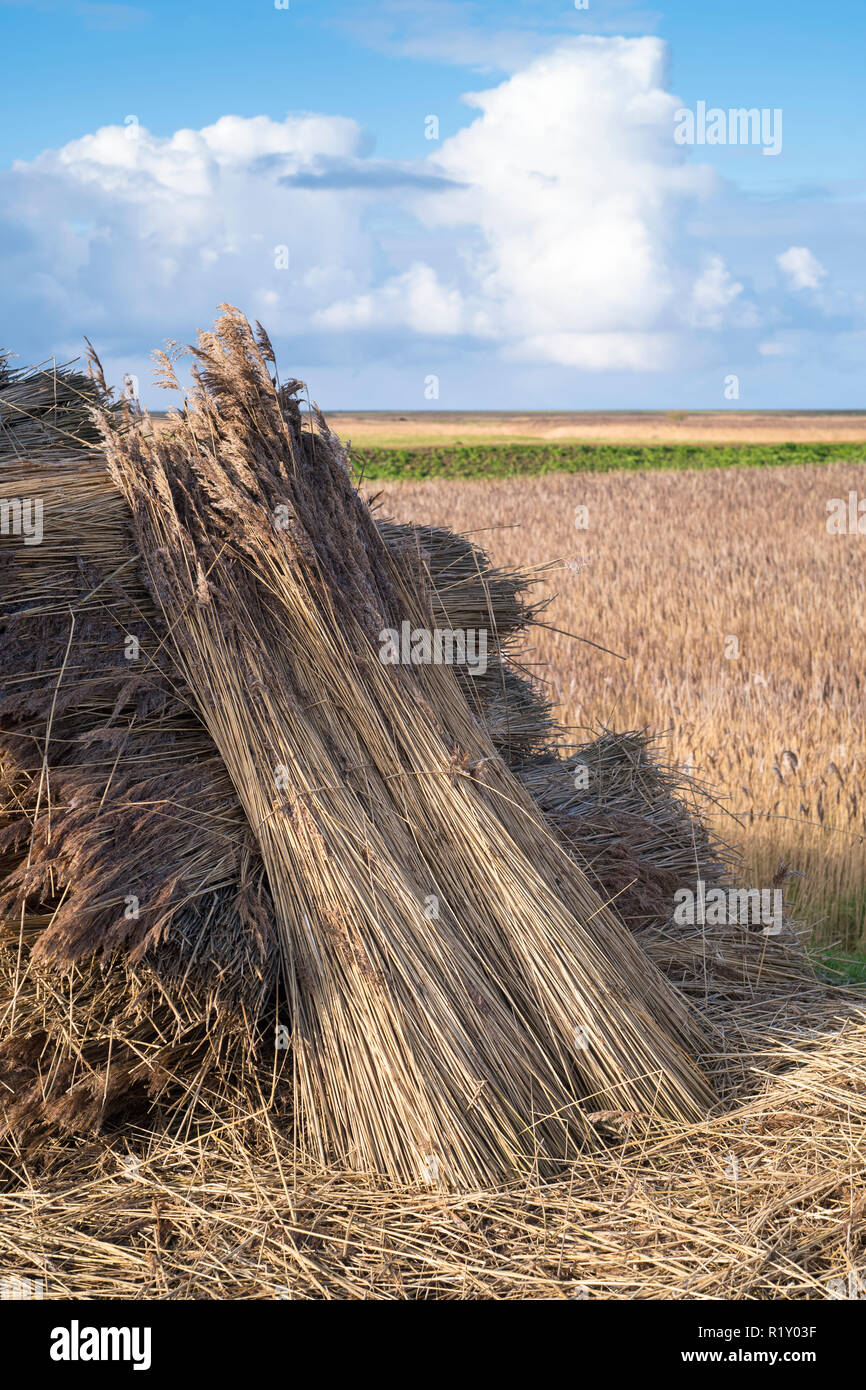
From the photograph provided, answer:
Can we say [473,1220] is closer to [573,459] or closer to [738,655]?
[738,655]

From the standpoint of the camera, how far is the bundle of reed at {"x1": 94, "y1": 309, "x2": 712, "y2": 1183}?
2.62 metres

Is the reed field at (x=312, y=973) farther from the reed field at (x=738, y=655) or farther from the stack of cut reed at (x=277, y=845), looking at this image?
the reed field at (x=738, y=655)

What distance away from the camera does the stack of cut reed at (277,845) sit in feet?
8.59

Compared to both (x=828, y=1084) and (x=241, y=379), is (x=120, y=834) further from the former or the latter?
(x=828, y=1084)

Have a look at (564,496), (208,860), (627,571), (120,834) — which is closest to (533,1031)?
(208,860)

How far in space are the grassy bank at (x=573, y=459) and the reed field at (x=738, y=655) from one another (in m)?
17.7

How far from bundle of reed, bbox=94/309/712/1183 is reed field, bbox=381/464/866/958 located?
875 millimetres

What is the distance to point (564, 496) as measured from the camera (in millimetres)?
20469

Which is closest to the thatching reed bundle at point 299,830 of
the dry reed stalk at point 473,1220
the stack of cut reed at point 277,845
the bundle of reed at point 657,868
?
the stack of cut reed at point 277,845

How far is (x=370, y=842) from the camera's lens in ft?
9.00

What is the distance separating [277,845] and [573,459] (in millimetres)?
39374

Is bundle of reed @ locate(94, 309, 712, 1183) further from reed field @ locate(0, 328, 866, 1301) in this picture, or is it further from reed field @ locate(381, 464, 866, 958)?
reed field @ locate(381, 464, 866, 958)

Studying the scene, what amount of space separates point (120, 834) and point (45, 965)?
37 centimetres

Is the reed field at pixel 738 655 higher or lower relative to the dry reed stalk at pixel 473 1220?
higher
